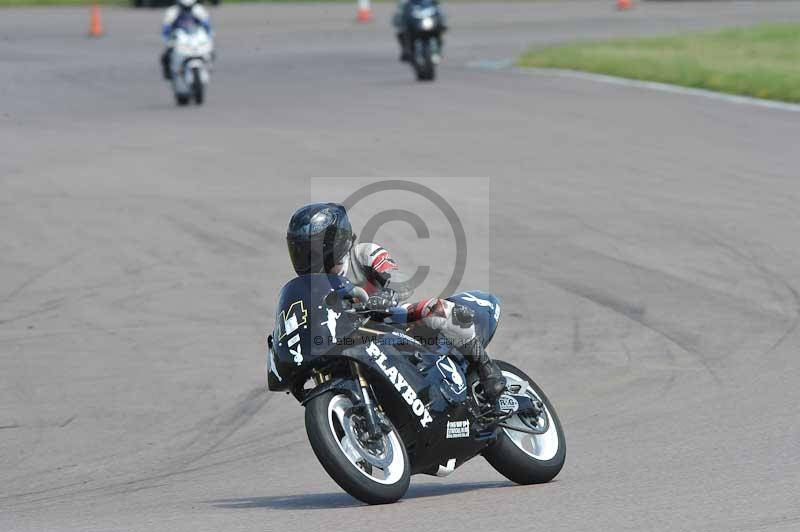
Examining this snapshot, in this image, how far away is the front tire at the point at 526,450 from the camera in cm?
675

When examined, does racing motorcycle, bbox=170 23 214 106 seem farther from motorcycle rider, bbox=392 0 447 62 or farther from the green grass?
the green grass

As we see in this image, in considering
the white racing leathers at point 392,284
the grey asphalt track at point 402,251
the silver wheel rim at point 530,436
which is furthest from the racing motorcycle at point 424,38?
the white racing leathers at point 392,284

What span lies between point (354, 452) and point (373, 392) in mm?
353

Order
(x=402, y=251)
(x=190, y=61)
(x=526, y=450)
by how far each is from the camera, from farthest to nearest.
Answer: (x=190, y=61)
(x=402, y=251)
(x=526, y=450)

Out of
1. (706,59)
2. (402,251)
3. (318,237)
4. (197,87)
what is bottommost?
(402,251)

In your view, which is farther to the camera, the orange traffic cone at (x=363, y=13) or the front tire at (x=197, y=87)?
the orange traffic cone at (x=363, y=13)

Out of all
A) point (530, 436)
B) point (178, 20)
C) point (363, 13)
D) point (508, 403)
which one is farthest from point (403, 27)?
point (508, 403)

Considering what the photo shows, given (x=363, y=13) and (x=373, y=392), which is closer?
(x=373, y=392)

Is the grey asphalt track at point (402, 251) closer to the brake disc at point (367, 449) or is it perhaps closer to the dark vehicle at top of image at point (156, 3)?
the brake disc at point (367, 449)

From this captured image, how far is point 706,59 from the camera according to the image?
25.0m

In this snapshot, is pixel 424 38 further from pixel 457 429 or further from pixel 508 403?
pixel 457 429

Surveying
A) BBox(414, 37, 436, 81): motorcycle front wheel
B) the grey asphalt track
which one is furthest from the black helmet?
BBox(414, 37, 436, 81): motorcycle front wheel

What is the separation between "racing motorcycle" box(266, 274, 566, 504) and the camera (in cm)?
597

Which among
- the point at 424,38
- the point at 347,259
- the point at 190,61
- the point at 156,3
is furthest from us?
the point at 156,3
